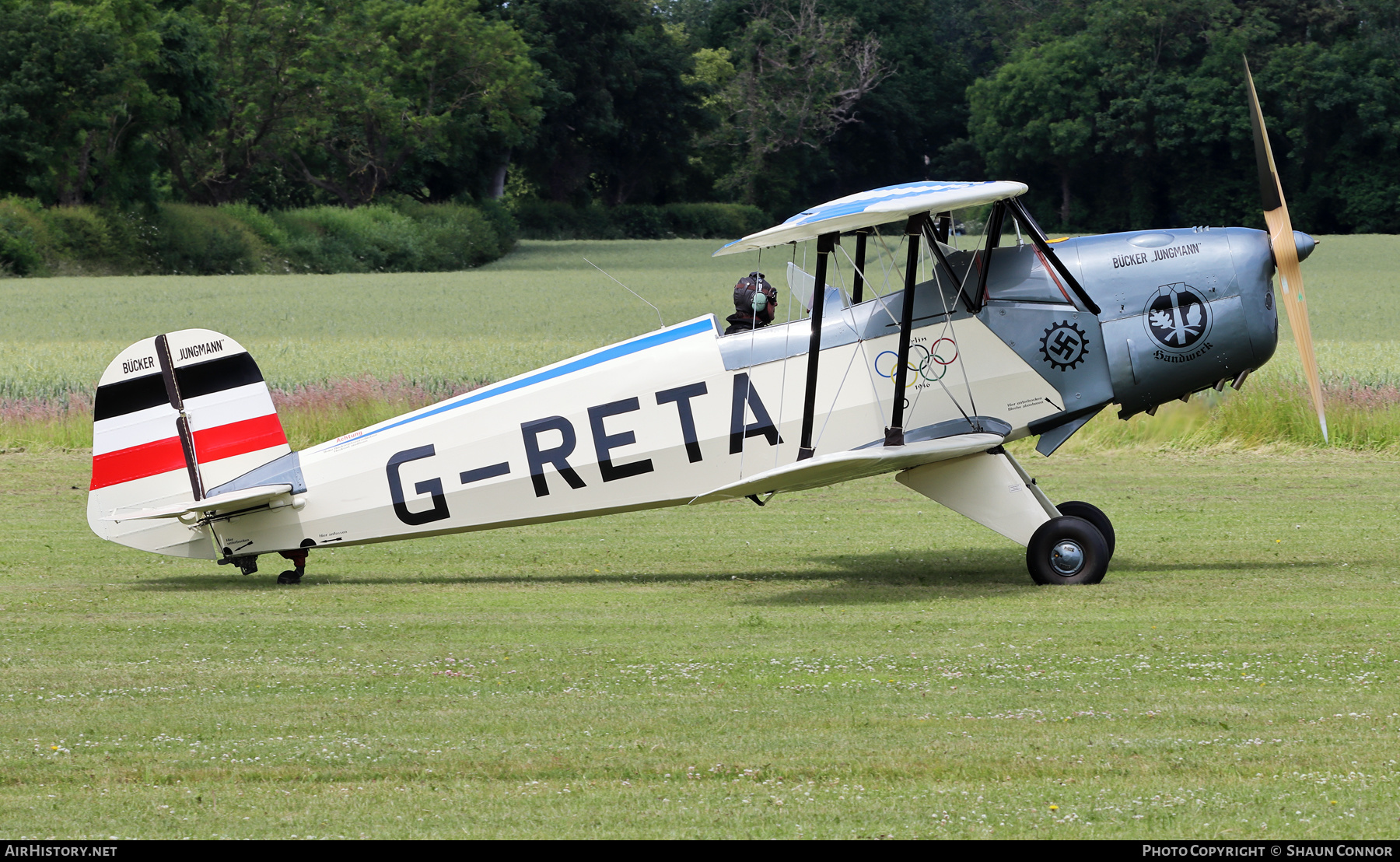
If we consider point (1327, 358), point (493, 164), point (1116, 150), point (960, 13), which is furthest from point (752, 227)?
point (1327, 358)

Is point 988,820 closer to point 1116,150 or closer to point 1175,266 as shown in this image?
point 1175,266

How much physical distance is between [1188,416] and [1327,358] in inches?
222

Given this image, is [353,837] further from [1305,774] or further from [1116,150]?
[1116,150]

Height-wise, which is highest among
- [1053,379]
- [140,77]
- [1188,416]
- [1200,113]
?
[140,77]

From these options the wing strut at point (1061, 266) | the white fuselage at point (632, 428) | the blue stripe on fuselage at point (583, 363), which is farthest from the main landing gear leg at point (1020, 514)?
the blue stripe on fuselage at point (583, 363)

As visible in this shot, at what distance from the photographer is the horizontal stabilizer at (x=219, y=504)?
33.7ft

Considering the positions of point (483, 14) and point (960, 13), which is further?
point (960, 13)

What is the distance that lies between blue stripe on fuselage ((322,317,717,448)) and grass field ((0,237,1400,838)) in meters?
1.38

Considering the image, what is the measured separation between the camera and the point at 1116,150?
88.7 meters

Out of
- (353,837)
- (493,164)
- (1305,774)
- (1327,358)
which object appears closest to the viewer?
(353,837)

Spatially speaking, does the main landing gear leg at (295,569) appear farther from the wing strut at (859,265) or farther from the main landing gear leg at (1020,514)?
the main landing gear leg at (1020,514)

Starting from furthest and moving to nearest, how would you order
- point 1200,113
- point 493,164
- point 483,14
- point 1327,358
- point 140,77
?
point 483,14 < point 493,164 < point 1200,113 < point 140,77 < point 1327,358

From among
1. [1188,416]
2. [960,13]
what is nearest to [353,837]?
[1188,416]

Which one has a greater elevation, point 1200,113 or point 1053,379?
point 1200,113
